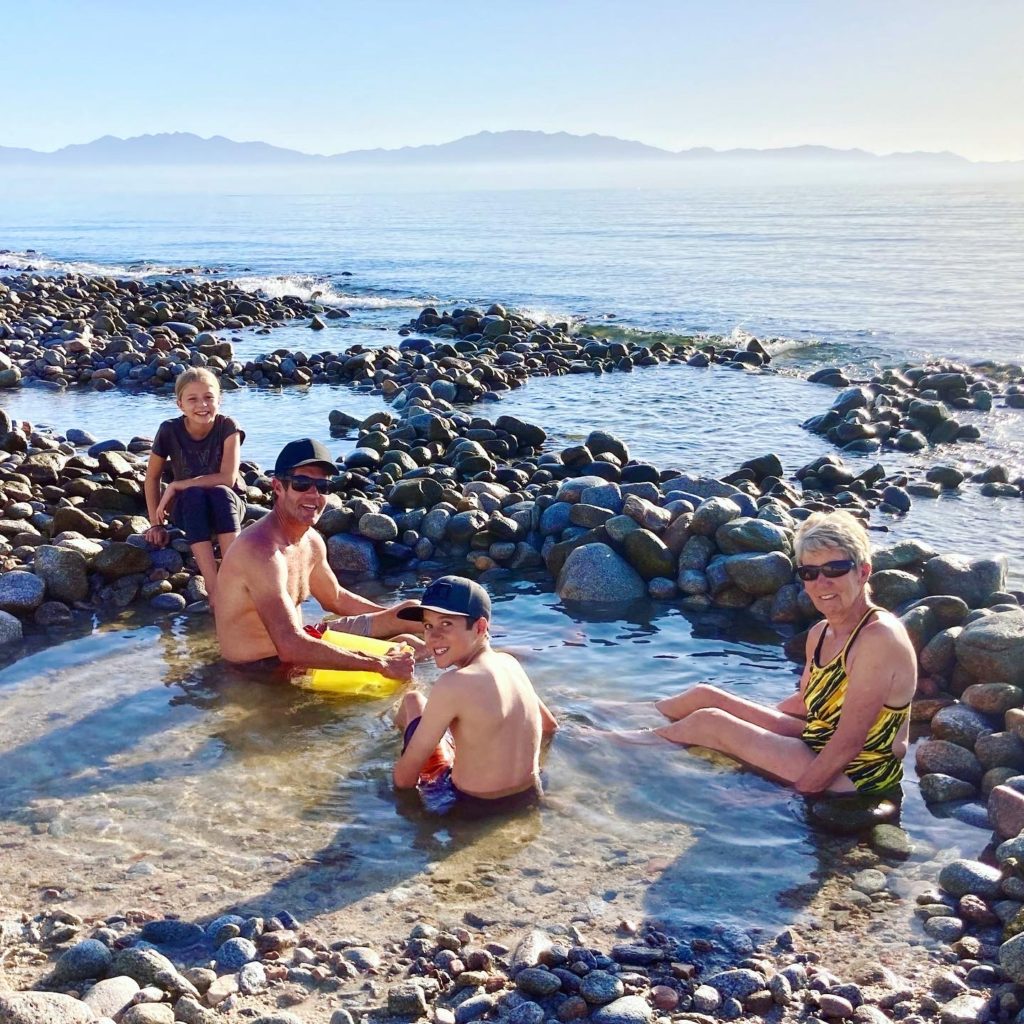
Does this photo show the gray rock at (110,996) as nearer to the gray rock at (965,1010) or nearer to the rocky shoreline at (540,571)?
the rocky shoreline at (540,571)

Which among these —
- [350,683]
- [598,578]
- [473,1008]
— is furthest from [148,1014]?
[598,578]

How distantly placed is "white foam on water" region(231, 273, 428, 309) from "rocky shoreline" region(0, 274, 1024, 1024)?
11.1 metres

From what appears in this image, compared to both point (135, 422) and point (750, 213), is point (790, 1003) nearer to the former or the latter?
point (135, 422)

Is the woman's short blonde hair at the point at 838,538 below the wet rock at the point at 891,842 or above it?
above

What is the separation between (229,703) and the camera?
27.1 ft

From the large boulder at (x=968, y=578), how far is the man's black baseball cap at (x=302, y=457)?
16.8ft

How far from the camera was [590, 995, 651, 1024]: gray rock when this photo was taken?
4711 millimetres

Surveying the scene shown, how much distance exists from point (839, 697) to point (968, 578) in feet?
10.3

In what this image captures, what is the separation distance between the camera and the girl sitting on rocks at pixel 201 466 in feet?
32.3

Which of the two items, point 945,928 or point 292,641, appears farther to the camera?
point 292,641

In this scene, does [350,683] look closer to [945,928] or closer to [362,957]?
[362,957]

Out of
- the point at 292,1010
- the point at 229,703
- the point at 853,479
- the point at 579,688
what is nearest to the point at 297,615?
the point at 229,703

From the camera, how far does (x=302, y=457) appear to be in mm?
7992

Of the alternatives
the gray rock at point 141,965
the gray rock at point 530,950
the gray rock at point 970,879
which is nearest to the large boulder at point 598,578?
the gray rock at point 970,879
